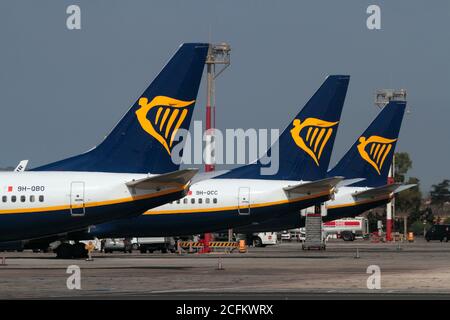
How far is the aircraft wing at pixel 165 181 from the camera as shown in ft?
159

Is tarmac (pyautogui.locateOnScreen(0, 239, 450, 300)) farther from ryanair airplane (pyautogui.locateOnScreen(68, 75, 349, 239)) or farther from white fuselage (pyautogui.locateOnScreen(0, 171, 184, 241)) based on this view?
ryanair airplane (pyautogui.locateOnScreen(68, 75, 349, 239))

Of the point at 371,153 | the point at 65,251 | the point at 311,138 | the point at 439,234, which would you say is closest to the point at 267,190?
the point at 311,138

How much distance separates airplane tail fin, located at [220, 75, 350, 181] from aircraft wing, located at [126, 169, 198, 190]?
74.1 ft

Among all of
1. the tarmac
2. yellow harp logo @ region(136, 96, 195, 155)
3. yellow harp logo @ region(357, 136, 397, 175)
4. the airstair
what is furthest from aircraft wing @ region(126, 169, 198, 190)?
yellow harp logo @ region(357, 136, 397, 175)

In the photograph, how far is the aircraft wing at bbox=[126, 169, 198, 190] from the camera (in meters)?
48.5

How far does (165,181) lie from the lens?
4925 cm

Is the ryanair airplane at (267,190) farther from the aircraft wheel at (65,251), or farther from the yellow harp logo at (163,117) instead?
the yellow harp logo at (163,117)

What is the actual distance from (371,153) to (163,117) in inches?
1667

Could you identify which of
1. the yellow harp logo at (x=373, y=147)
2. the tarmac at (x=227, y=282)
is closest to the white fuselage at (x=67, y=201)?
the tarmac at (x=227, y=282)

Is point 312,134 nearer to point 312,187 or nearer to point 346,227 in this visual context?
point 312,187

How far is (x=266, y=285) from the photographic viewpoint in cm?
3925
